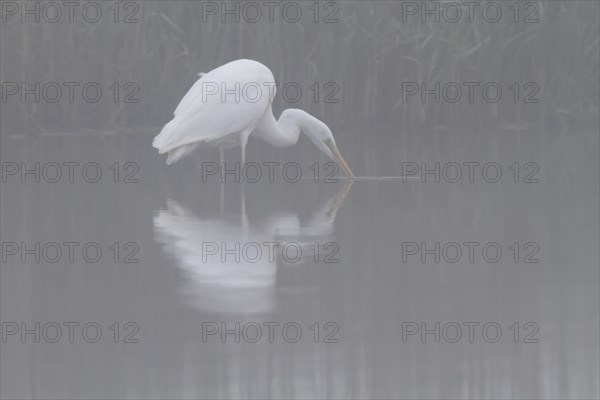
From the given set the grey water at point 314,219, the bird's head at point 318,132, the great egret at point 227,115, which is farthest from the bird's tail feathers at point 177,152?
the bird's head at point 318,132

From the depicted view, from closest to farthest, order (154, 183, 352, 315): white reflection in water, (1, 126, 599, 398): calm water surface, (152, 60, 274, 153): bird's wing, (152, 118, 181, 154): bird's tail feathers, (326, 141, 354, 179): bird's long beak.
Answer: (1, 126, 599, 398): calm water surface
(154, 183, 352, 315): white reflection in water
(152, 118, 181, 154): bird's tail feathers
(152, 60, 274, 153): bird's wing
(326, 141, 354, 179): bird's long beak

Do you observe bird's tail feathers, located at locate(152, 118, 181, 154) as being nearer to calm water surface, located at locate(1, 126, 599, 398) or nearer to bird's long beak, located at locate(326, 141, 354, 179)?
calm water surface, located at locate(1, 126, 599, 398)

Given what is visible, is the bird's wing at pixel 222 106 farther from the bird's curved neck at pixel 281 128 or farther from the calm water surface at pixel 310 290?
the calm water surface at pixel 310 290

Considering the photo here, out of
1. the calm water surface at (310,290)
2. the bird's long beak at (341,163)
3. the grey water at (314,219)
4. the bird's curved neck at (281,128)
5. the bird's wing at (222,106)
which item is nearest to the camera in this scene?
the calm water surface at (310,290)

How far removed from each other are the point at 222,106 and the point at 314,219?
7.07ft

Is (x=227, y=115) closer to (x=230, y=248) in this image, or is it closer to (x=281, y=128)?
(x=281, y=128)

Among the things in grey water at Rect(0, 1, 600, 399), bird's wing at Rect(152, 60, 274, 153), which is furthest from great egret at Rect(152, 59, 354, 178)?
grey water at Rect(0, 1, 600, 399)

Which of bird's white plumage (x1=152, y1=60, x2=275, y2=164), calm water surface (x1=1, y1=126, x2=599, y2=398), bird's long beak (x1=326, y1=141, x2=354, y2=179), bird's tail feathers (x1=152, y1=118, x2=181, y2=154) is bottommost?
calm water surface (x1=1, y1=126, x2=599, y2=398)

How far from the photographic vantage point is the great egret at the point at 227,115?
10.6 meters

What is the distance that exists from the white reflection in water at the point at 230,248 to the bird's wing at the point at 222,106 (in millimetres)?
1070

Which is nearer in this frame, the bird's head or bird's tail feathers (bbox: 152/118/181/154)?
bird's tail feathers (bbox: 152/118/181/154)

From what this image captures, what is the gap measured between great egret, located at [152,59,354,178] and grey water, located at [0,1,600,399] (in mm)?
289

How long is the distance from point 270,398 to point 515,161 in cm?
712

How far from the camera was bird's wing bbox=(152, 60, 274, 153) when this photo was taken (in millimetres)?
10570
